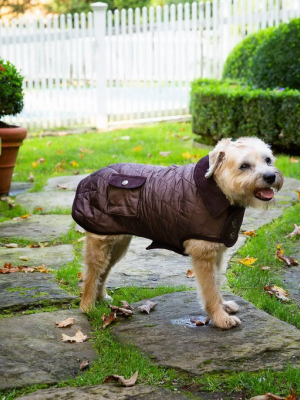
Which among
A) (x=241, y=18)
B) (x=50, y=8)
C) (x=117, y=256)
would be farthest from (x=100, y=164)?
(x=50, y=8)

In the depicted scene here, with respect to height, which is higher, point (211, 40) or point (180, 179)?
point (211, 40)

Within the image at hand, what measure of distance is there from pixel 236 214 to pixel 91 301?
1.08 m

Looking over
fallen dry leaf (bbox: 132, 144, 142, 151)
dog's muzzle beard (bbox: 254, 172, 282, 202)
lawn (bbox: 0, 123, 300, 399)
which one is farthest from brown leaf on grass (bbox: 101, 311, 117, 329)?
fallen dry leaf (bbox: 132, 144, 142, 151)

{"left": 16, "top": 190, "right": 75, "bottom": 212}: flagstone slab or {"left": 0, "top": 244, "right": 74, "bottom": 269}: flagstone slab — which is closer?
{"left": 0, "top": 244, "right": 74, "bottom": 269}: flagstone slab

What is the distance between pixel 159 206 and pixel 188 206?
7.2 inches

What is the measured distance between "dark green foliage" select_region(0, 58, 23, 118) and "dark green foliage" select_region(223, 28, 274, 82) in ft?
15.7

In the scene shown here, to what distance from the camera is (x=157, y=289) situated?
4.12 meters

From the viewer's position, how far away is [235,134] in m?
9.30

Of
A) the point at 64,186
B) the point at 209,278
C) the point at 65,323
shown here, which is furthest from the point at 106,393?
the point at 64,186

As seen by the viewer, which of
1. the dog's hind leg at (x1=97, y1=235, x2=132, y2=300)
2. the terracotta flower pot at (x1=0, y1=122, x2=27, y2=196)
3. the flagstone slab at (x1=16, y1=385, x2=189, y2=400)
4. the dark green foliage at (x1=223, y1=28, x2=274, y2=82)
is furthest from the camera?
the dark green foliage at (x1=223, y1=28, x2=274, y2=82)

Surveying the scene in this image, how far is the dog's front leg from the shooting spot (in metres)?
3.46

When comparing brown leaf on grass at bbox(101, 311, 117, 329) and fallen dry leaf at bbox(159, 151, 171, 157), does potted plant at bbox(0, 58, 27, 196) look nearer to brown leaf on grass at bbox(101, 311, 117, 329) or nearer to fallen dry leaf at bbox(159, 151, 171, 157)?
fallen dry leaf at bbox(159, 151, 171, 157)

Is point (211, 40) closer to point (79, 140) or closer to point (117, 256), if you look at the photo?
point (79, 140)

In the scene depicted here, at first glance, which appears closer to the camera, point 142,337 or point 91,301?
point 142,337
